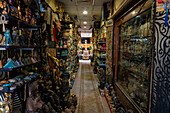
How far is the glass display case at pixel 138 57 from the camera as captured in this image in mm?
2303

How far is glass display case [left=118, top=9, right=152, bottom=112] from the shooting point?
2.30 m

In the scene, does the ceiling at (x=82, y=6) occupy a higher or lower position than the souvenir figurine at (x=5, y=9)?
higher

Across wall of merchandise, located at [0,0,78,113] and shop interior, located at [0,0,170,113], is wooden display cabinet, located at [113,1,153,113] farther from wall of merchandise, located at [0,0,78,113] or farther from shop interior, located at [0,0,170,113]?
wall of merchandise, located at [0,0,78,113]

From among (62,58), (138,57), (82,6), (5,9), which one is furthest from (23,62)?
(82,6)

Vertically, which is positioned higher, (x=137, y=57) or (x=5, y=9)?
(x=5, y=9)

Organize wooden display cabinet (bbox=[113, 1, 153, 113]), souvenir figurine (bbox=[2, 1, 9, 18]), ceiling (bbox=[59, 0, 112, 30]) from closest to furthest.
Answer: souvenir figurine (bbox=[2, 1, 9, 18])
wooden display cabinet (bbox=[113, 1, 153, 113])
ceiling (bbox=[59, 0, 112, 30])

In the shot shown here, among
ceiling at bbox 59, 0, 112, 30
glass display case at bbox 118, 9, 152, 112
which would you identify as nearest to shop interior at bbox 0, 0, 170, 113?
glass display case at bbox 118, 9, 152, 112

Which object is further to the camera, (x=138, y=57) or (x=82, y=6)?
(x=82, y=6)

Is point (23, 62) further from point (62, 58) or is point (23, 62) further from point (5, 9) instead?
point (62, 58)

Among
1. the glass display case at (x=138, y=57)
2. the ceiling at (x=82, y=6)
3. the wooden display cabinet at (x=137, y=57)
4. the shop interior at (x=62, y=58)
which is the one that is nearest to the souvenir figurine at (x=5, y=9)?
the shop interior at (x=62, y=58)

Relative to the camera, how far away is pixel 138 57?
2.72m

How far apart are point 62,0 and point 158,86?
13.2 feet

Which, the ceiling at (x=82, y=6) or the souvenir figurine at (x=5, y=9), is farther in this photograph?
the ceiling at (x=82, y=6)

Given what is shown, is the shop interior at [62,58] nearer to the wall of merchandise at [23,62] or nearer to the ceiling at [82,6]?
the wall of merchandise at [23,62]
